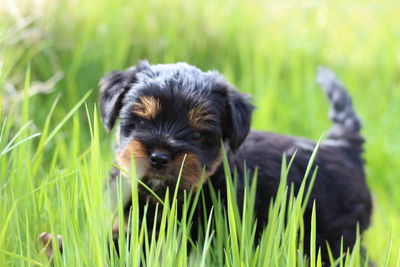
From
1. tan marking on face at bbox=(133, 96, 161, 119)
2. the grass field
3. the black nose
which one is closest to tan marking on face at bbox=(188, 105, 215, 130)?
tan marking on face at bbox=(133, 96, 161, 119)

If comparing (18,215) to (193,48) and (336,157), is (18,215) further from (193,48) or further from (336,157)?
(193,48)

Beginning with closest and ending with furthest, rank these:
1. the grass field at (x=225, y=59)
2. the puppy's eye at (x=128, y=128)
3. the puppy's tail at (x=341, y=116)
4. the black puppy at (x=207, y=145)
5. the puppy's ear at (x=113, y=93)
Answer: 1. the black puppy at (x=207, y=145)
2. the puppy's eye at (x=128, y=128)
3. the puppy's ear at (x=113, y=93)
4. the puppy's tail at (x=341, y=116)
5. the grass field at (x=225, y=59)

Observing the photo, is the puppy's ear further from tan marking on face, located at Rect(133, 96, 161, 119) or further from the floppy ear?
the floppy ear

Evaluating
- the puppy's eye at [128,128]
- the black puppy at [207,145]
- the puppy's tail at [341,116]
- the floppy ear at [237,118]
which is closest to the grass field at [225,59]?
the black puppy at [207,145]

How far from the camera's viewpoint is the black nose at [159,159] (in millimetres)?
3320

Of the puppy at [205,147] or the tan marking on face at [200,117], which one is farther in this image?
the tan marking on face at [200,117]

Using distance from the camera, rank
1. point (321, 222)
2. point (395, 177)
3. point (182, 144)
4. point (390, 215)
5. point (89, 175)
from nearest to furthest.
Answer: point (89, 175)
point (182, 144)
point (321, 222)
point (390, 215)
point (395, 177)

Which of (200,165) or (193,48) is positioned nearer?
(200,165)

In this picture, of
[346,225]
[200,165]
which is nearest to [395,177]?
[346,225]

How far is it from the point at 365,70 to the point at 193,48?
2130mm

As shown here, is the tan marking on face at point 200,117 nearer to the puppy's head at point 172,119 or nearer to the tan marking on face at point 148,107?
the puppy's head at point 172,119

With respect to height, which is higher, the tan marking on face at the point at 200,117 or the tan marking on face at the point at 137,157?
the tan marking on face at the point at 200,117

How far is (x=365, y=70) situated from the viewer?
757cm

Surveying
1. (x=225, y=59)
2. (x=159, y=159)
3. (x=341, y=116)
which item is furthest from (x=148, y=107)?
(x=225, y=59)
